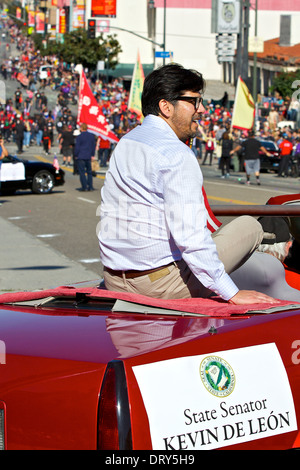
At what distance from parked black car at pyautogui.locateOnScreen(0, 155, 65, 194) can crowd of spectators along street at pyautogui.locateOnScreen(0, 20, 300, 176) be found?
548cm

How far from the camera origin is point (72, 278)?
9172 millimetres

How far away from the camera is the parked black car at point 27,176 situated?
67.2 feet

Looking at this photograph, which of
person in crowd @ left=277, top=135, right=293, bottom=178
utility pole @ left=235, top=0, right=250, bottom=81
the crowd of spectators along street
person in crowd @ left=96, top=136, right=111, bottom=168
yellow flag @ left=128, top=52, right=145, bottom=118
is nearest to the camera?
person in crowd @ left=277, top=135, right=293, bottom=178

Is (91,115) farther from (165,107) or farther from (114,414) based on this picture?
(114,414)

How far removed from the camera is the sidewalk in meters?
8.98

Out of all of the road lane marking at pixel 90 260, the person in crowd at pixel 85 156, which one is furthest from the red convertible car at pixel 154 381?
the person in crowd at pixel 85 156

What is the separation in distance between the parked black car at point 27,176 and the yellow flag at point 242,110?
34.3 feet

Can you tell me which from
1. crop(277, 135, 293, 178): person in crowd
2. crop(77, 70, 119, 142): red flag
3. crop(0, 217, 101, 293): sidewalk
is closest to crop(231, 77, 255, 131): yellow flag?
crop(277, 135, 293, 178): person in crowd

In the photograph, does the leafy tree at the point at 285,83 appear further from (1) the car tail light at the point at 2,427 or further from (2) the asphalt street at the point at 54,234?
(1) the car tail light at the point at 2,427

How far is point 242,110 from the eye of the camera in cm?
3031

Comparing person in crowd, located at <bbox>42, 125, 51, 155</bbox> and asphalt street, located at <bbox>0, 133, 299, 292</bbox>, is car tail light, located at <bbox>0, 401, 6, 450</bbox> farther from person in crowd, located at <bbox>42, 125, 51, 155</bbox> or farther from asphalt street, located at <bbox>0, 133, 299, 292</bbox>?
person in crowd, located at <bbox>42, 125, 51, 155</bbox>

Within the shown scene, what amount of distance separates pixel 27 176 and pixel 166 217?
18478 millimetres

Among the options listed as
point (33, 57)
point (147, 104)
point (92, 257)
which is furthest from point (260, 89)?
point (147, 104)
